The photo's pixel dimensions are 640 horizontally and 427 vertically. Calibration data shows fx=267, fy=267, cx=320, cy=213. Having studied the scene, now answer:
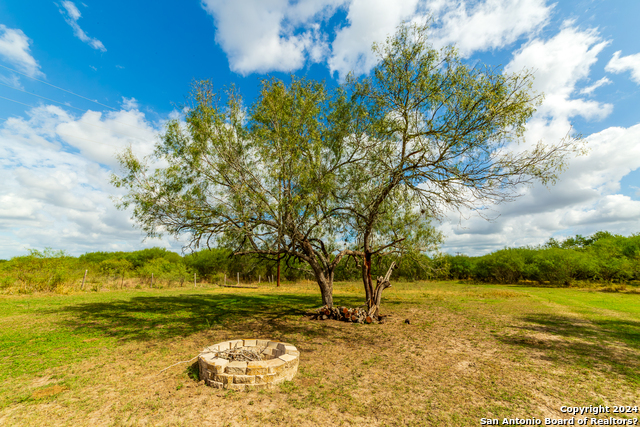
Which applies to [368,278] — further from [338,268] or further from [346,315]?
[338,268]

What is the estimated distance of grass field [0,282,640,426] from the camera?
3.89 m

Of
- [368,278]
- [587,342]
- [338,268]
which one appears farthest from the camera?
[338,268]

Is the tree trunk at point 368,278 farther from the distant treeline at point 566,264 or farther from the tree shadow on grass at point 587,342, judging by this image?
the distant treeline at point 566,264

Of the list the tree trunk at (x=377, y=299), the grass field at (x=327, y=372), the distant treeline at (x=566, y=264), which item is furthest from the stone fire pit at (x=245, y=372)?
the distant treeline at (x=566, y=264)

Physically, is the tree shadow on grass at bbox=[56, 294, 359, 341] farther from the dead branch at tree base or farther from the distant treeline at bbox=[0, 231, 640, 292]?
the distant treeline at bbox=[0, 231, 640, 292]

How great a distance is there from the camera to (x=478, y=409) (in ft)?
13.3

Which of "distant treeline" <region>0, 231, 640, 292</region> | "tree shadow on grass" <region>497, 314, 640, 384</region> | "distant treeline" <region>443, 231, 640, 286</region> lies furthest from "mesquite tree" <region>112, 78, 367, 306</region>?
"distant treeline" <region>443, 231, 640, 286</region>

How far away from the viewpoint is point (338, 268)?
1788cm

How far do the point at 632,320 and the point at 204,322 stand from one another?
672 inches

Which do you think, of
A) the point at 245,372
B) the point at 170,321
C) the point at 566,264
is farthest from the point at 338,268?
the point at 566,264

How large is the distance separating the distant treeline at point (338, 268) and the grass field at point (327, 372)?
12.3 feet

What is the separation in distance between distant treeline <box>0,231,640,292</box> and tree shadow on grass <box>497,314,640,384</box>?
498 cm

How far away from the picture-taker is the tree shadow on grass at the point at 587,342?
6.03 meters

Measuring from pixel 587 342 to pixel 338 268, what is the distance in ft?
39.5
